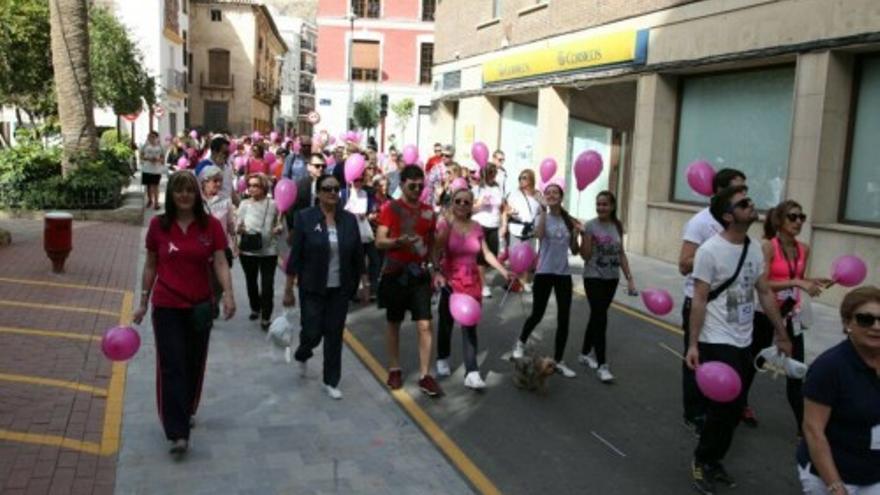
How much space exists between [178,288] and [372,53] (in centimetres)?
4248

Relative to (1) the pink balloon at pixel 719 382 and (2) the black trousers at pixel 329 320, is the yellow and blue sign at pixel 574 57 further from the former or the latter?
(1) the pink balloon at pixel 719 382

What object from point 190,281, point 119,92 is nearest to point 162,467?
point 190,281

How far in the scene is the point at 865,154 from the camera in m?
11.2

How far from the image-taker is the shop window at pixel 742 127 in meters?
12.8

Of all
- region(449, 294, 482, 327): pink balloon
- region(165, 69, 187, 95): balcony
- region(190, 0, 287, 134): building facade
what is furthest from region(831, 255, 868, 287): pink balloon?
region(190, 0, 287, 134): building facade

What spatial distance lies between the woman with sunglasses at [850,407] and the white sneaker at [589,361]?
13.5 feet

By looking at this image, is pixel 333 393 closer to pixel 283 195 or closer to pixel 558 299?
pixel 558 299

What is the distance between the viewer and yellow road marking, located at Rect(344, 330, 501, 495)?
16.0 feet

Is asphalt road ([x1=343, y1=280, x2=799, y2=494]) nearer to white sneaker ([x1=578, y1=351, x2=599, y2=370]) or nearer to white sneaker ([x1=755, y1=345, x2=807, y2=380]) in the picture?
white sneaker ([x1=578, y1=351, x2=599, y2=370])

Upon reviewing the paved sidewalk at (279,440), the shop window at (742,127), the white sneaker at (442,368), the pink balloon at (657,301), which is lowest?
the paved sidewalk at (279,440)

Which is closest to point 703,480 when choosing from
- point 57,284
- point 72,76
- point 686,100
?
point 57,284

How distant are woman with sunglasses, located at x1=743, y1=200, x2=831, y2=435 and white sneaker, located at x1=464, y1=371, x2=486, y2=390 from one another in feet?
6.73

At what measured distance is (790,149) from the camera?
39.0 feet

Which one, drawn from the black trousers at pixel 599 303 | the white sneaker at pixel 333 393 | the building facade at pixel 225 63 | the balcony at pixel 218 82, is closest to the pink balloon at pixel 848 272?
the black trousers at pixel 599 303
